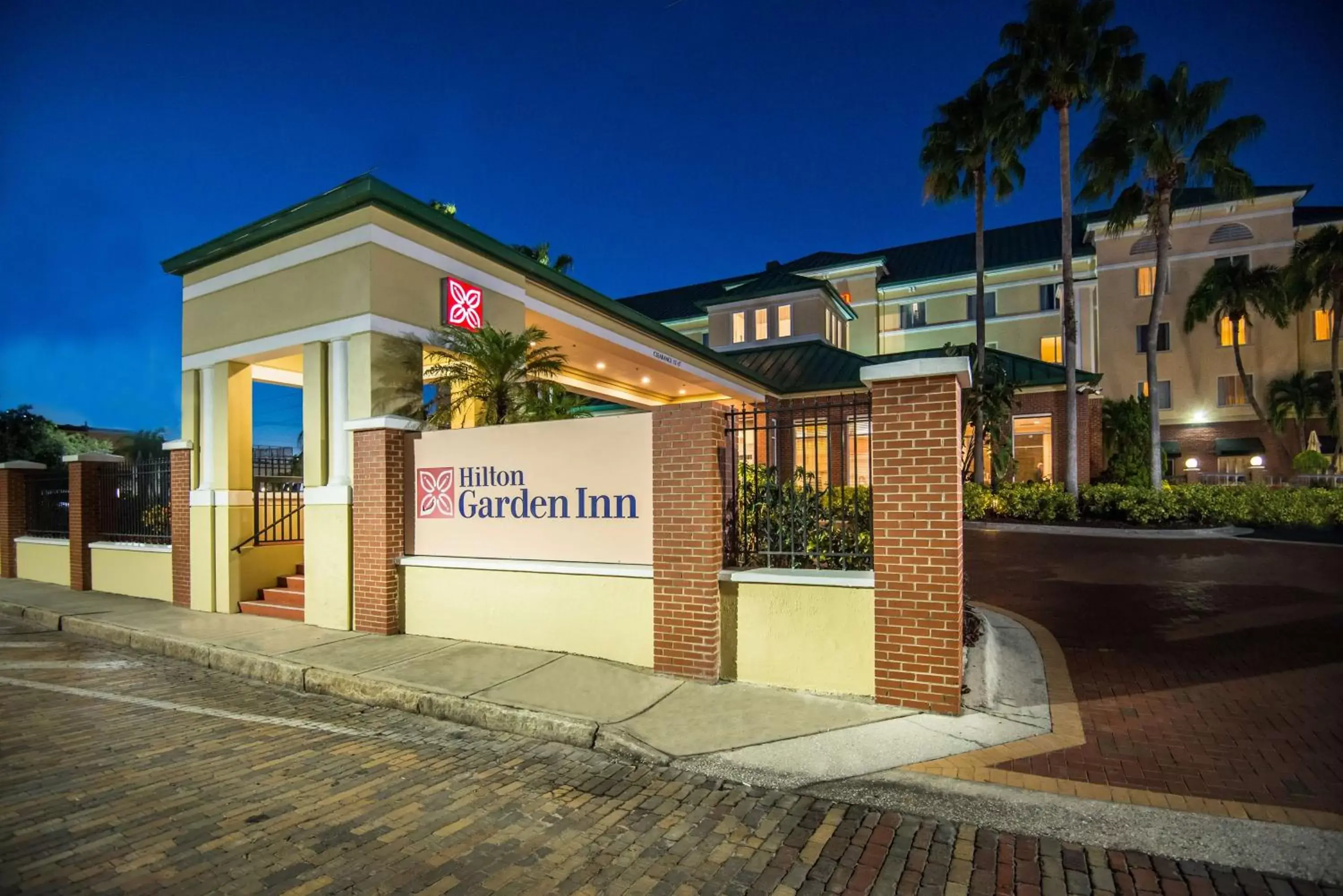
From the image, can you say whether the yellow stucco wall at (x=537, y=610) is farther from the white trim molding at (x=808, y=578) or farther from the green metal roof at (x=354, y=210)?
the green metal roof at (x=354, y=210)

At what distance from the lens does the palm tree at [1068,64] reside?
2036 cm

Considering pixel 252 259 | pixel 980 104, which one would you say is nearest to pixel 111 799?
pixel 252 259

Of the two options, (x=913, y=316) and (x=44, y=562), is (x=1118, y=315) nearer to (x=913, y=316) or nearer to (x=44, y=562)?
(x=913, y=316)

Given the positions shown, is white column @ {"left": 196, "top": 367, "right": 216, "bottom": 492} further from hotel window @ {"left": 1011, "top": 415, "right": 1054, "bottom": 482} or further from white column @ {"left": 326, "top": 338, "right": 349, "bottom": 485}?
hotel window @ {"left": 1011, "top": 415, "right": 1054, "bottom": 482}

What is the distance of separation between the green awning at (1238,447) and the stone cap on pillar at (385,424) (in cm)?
4180

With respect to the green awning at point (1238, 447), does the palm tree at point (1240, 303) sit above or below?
above

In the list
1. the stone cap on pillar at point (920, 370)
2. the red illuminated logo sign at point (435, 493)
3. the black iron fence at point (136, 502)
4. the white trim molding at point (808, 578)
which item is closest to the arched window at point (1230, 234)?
the stone cap on pillar at point (920, 370)

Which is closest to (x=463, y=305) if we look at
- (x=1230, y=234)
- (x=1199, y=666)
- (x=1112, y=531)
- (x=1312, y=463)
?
(x=1199, y=666)

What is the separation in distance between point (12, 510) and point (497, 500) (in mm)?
13981

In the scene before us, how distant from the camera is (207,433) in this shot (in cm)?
1052

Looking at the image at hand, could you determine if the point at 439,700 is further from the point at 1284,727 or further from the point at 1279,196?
the point at 1279,196

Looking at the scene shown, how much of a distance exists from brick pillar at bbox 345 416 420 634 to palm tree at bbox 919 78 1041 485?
63.2ft

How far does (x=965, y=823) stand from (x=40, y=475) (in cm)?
1881

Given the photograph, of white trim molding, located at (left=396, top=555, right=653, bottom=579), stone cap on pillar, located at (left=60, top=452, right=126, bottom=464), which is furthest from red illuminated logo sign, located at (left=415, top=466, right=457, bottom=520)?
stone cap on pillar, located at (left=60, top=452, right=126, bottom=464)
